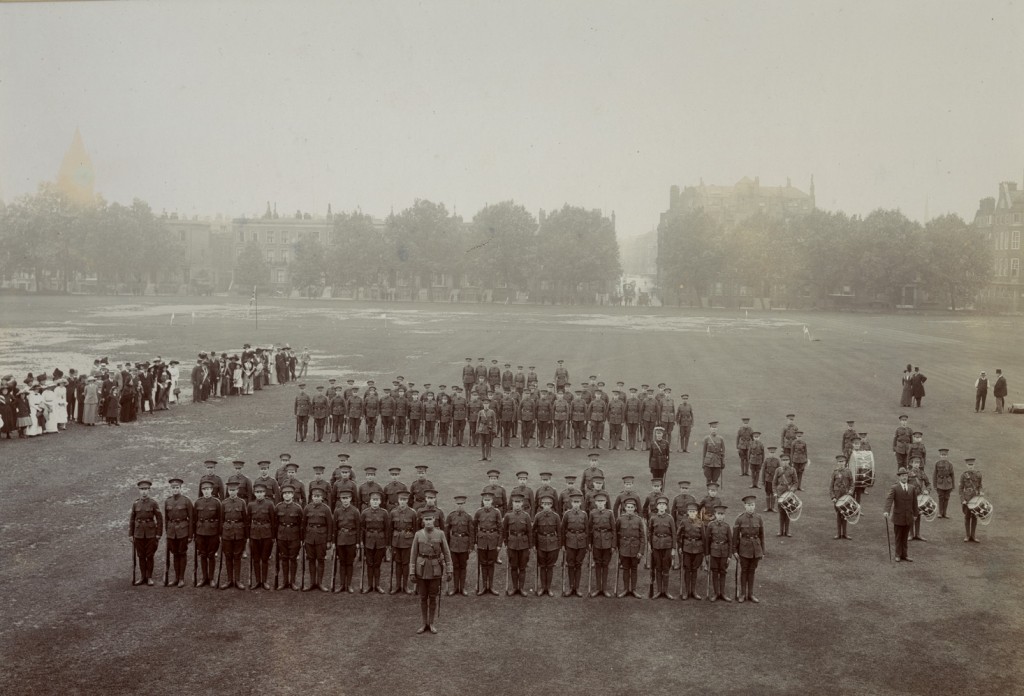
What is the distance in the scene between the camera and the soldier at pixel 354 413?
22516mm

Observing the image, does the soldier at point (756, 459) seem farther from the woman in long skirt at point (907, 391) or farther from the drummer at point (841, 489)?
the woman in long skirt at point (907, 391)

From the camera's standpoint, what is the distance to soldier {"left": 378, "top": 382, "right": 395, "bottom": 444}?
22.5 meters

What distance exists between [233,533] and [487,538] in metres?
3.88

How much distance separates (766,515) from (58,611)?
41.7ft

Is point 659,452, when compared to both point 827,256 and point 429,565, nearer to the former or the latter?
point 429,565

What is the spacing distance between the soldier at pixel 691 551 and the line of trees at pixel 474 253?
87.2m

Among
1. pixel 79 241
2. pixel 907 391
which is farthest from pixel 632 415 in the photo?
pixel 79 241

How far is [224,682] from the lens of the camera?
30.8ft

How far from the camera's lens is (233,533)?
12352mm

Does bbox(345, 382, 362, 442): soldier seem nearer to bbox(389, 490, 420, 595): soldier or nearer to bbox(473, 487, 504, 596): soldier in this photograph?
bbox(389, 490, 420, 595): soldier

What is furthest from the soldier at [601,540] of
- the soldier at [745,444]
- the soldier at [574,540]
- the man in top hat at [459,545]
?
the soldier at [745,444]

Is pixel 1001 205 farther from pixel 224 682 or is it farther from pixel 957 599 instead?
pixel 224 682

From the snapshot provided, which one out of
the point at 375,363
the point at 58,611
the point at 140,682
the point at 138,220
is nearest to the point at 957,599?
the point at 140,682

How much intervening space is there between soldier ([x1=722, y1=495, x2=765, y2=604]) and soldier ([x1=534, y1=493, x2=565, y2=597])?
2618mm
